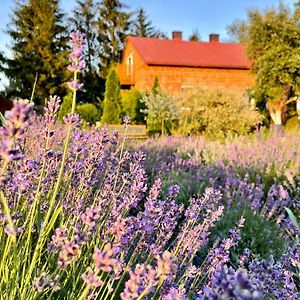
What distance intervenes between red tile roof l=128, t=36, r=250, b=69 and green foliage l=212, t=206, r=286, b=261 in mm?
23592

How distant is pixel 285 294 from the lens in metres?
1.41

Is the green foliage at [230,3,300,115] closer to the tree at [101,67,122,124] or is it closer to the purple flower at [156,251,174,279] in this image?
the tree at [101,67,122,124]

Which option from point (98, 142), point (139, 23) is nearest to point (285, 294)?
point (98, 142)

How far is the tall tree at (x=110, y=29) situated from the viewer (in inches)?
1422

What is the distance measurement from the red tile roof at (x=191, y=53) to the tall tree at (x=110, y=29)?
760 centimetres

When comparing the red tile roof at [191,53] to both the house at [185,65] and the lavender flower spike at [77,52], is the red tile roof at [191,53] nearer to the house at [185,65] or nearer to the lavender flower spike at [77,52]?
the house at [185,65]

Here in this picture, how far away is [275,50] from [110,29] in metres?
17.4

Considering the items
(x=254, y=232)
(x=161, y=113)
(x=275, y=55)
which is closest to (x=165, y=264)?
(x=254, y=232)

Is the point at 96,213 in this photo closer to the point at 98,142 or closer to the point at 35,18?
the point at 98,142

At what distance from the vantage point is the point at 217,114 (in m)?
13.5

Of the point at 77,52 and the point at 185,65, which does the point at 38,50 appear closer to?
the point at 185,65

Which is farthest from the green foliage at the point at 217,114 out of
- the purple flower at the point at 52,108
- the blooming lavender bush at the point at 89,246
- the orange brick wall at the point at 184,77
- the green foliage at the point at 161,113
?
the orange brick wall at the point at 184,77

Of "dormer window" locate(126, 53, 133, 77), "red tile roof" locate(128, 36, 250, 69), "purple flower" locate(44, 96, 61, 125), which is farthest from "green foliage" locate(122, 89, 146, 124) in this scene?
"purple flower" locate(44, 96, 61, 125)

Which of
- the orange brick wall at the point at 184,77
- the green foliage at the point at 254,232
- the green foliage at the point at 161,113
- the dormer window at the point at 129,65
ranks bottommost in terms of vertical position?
the green foliage at the point at 254,232
